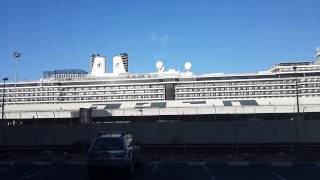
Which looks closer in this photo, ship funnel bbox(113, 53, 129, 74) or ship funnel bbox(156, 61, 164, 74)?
ship funnel bbox(156, 61, 164, 74)

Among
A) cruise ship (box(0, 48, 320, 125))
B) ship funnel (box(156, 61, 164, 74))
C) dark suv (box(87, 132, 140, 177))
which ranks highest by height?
ship funnel (box(156, 61, 164, 74))

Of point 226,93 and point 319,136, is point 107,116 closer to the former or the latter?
point 226,93

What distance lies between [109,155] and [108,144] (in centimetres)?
50

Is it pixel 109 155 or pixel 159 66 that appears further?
pixel 159 66

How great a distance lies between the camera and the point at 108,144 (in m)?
19.6

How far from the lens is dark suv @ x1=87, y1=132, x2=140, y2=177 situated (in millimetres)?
19250

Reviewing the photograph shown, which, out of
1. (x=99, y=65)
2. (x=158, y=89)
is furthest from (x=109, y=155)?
(x=99, y=65)

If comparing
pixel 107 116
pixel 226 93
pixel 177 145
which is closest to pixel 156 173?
pixel 177 145

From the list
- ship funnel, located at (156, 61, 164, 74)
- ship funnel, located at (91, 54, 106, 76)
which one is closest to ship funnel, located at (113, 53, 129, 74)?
ship funnel, located at (91, 54, 106, 76)

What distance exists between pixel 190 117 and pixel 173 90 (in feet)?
136

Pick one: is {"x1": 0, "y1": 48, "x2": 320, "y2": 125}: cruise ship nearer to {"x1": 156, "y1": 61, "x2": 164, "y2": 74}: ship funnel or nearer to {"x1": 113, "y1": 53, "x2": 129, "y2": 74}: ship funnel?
{"x1": 156, "y1": 61, "x2": 164, "y2": 74}: ship funnel

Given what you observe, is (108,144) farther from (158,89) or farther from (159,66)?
(159,66)

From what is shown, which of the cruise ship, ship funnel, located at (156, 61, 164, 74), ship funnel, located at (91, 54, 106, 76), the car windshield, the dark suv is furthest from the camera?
ship funnel, located at (91, 54, 106, 76)

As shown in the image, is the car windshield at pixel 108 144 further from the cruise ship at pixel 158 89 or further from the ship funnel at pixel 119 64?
the ship funnel at pixel 119 64
